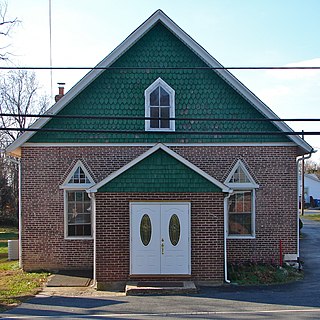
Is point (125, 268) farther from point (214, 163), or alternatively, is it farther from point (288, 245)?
point (288, 245)

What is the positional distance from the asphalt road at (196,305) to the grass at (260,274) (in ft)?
2.37

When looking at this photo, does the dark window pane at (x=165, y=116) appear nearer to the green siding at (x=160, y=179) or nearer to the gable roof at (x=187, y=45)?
the gable roof at (x=187, y=45)

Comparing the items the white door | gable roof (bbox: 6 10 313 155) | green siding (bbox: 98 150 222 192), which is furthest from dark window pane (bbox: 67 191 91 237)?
the white door

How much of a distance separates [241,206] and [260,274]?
9.59 feet

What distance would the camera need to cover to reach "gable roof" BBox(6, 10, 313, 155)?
61.0ft

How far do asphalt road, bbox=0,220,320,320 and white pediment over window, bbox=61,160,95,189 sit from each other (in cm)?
507

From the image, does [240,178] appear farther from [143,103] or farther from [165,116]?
[143,103]

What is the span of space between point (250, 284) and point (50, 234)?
7554mm

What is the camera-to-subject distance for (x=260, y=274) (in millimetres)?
17125

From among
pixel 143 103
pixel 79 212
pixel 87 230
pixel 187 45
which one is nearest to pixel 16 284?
pixel 87 230

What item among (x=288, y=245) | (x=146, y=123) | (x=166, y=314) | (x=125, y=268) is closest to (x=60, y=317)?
(x=166, y=314)

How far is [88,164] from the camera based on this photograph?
18953 mm

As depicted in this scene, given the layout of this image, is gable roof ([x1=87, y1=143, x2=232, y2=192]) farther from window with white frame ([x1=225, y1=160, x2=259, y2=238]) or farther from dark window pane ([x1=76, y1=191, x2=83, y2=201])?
dark window pane ([x1=76, y1=191, x2=83, y2=201])

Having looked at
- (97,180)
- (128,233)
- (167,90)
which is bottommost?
(128,233)
